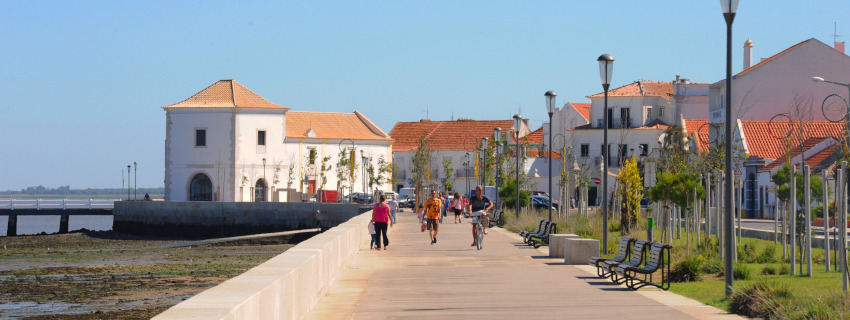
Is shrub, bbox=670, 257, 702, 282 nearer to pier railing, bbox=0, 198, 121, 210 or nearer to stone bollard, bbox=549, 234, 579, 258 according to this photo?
stone bollard, bbox=549, 234, 579, 258

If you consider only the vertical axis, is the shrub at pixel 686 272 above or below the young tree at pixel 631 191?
below

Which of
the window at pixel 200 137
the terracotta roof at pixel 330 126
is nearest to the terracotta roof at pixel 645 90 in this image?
the terracotta roof at pixel 330 126

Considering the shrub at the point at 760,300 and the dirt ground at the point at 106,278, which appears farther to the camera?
the dirt ground at the point at 106,278

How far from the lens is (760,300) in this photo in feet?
42.2

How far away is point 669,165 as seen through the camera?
3606cm

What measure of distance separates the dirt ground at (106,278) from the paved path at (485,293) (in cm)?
551

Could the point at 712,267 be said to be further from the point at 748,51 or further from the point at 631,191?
the point at 748,51

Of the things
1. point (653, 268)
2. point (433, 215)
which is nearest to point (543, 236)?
point (433, 215)

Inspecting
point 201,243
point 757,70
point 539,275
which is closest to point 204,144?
point 201,243

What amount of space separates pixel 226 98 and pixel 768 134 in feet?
169

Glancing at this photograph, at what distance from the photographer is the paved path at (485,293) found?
13.2 m

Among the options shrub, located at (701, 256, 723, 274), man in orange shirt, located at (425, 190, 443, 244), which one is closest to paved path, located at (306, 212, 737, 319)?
shrub, located at (701, 256, 723, 274)

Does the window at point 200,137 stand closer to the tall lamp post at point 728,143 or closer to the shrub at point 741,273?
the shrub at point 741,273

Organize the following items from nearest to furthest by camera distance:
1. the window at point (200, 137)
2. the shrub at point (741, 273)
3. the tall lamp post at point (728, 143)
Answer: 1. the tall lamp post at point (728, 143)
2. the shrub at point (741, 273)
3. the window at point (200, 137)
